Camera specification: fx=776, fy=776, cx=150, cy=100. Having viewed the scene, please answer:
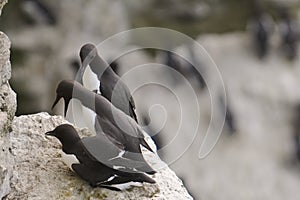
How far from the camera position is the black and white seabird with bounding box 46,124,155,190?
4.52 metres

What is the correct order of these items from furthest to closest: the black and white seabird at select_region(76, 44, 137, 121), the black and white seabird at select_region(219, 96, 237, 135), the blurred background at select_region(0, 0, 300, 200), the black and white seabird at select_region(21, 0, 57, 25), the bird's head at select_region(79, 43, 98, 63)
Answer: the black and white seabird at select_region(21, 0, 57, 25) < the black and white seabird at select_region(219, 96, 237, 135) < the blurred background at select_region(0, 0, 300, 200) < the bird's head at select_region(79, 43, 98, 63) < the black and white seabird at select_region(76, 44, 137, 121)

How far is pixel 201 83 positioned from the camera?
14.4 meters

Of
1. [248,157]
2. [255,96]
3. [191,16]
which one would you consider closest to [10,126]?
[248,157]

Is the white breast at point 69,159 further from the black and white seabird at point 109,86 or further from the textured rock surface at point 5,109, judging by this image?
the black and white seabird at point 109,86

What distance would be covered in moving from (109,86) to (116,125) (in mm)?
643

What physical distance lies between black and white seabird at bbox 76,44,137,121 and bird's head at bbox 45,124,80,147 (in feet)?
1.57

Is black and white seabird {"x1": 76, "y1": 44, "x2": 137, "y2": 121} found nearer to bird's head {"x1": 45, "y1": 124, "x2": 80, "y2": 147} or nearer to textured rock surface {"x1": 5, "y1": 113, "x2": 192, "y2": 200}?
textured rock surface {"x1": 5, "y1": 113, "x2": 192, "y2": 200}

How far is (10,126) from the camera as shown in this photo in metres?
4.59

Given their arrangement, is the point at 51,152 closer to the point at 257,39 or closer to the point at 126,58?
the point at 126,58

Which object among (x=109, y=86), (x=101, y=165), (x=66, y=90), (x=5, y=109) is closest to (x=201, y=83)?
(x=109, y=86)

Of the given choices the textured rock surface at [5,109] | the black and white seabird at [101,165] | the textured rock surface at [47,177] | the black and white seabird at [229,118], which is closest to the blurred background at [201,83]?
the black and white seabird at [229,118]

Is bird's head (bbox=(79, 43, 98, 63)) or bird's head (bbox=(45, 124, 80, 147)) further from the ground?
bird's head (bbox=(79, 43, 98, 63))

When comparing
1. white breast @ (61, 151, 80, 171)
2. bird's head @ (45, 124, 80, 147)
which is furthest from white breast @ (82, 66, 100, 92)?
white breast @ (61, 151, 80, 171)

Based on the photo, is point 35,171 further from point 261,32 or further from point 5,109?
point 261,32
